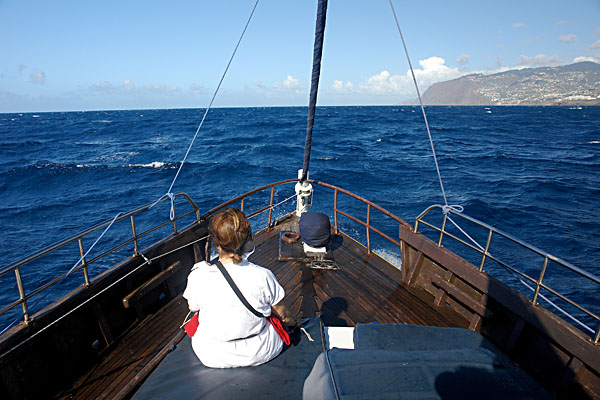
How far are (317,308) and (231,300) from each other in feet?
9.87

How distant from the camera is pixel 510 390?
1.50 meters

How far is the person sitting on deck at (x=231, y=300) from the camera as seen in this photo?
2.19 meters

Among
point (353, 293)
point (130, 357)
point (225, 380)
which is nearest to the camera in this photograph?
point (225, 380)

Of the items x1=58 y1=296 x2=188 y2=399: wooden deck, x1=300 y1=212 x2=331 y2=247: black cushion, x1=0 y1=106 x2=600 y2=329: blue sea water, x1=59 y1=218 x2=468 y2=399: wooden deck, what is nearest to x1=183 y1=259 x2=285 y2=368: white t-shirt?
x1=59 y1=218 x2=468 y2=399: wooden deck

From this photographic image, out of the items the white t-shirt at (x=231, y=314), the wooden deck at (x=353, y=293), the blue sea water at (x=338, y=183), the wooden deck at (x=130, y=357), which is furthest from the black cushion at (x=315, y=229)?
the blue sea water at (x=338, y=183)

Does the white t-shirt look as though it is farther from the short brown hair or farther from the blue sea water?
the blue sea water

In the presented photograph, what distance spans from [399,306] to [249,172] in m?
24.5

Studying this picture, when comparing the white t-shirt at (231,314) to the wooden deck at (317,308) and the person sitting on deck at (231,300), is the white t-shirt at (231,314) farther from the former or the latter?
the wooden deck at (317,308)

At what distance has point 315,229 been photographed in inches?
241

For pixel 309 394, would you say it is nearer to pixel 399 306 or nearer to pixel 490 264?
pixel 399 306

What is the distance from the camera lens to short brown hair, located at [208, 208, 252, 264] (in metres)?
2.16

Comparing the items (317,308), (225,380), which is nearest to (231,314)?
(225,380)

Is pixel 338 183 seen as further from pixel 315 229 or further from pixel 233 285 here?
pixel 233 285

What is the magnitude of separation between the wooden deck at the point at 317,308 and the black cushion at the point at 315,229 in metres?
0.54
